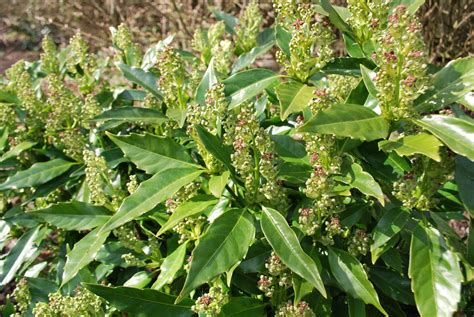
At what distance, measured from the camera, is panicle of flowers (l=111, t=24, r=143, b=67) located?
302 cm

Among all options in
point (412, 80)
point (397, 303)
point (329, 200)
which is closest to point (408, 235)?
point (397, 303)

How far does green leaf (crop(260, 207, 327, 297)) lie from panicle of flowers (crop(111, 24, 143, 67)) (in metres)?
1.64

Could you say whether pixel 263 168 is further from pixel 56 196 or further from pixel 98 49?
pixel 98 49

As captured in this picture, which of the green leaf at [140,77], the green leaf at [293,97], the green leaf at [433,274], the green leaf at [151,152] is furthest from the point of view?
the green leaf at [140,77]

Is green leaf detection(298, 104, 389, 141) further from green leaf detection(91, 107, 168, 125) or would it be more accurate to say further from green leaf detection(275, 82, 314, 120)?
green leaf detection(91, 107, 168, 125)

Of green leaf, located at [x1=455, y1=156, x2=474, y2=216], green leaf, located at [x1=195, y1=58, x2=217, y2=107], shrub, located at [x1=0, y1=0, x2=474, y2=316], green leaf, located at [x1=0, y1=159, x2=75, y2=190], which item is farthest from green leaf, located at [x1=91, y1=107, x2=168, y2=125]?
green leaf, located at [x1=455, y1=156, x2=474, y2=216]

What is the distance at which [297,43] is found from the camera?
185 centimetres

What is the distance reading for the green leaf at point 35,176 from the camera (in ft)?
8.47

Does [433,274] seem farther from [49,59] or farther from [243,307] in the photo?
[49,59]

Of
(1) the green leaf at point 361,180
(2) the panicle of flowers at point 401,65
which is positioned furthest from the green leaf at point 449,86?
(1) the green leaf at point 361,180

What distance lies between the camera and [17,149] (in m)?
2.72

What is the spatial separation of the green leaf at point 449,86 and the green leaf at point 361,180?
28 cm

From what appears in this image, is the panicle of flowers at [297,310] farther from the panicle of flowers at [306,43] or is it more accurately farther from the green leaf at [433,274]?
the panicle of flowers at [306,43]

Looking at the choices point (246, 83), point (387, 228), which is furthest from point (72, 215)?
point (387, 228)
